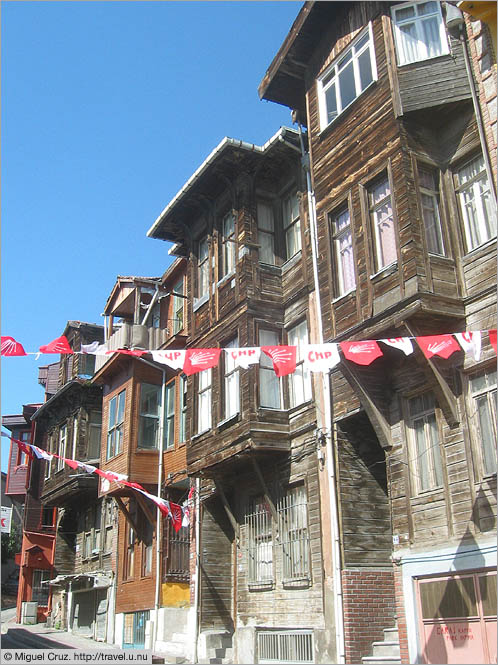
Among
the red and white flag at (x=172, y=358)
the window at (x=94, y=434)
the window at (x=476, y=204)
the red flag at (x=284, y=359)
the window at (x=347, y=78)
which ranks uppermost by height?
the window at (x=347, y=78)

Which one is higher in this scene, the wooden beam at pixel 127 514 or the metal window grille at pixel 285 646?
the wooden beam at pixel 127 514

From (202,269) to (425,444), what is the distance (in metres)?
10.6

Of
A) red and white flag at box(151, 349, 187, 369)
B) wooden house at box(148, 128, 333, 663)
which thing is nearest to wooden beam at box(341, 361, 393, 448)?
wooden house at box(148, 128, 333, 663)

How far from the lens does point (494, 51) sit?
12492 mm

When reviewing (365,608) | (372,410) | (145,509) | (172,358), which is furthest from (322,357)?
(145,509)

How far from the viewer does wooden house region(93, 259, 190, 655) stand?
22359 mm

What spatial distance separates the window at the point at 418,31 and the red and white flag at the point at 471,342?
239 inches

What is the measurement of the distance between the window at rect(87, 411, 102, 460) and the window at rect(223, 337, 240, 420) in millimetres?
14849

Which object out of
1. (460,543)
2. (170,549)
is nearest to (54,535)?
(170,549)

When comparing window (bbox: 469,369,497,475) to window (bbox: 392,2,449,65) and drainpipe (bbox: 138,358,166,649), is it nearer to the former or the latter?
window (bbox: 392,2,449,65)

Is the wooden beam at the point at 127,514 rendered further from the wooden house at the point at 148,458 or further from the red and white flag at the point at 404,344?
the red and white flag at the point at 404,344

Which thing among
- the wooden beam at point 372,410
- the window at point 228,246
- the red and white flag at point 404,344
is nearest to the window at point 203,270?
the window at point 228,246

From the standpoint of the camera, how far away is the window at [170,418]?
24734 millimetres

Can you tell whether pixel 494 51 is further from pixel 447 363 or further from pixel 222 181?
pixel 222 181
